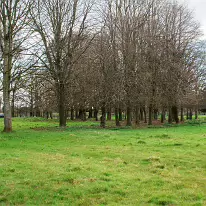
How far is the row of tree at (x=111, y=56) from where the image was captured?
2552 centimetres

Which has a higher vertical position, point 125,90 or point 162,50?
point 162,50

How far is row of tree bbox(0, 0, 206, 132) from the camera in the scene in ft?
83.7

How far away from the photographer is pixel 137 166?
10172 millimetres

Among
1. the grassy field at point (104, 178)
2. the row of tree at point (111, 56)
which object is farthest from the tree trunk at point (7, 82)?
the grassy field at point (104, 178)

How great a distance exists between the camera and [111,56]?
31.1 m

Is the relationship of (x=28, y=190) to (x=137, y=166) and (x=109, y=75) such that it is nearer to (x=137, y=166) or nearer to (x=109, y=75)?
(x=137, y=166)

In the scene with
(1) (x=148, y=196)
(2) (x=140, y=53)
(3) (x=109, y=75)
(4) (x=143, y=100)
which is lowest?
(1) (x=148, y=196)

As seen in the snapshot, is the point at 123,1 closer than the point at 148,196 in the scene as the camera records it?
No

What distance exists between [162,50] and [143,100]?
7519 millimetres

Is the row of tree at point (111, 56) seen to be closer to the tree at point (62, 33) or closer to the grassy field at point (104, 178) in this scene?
the tree at point (62, 33)

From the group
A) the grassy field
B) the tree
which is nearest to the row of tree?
the tree

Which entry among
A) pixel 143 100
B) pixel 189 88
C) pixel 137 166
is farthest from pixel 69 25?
pixel 137 166

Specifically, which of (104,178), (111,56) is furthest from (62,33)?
(104,178)

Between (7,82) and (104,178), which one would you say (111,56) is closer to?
(7,82)
